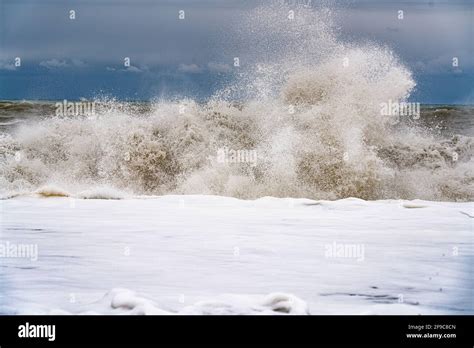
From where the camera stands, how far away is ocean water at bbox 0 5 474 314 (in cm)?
614

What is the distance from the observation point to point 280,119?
27.7ft

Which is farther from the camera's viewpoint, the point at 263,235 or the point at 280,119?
the point at 280,119

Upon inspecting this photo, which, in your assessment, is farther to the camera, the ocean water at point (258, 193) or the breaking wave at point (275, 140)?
the breaking wave at point (275, 140)

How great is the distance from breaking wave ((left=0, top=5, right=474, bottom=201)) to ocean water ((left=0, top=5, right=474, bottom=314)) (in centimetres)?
2

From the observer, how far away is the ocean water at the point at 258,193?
6.14 metres

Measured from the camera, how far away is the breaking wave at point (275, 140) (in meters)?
8.09

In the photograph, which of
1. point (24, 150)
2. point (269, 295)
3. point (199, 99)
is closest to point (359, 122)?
point (199, 99)

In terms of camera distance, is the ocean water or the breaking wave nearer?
the ocean water

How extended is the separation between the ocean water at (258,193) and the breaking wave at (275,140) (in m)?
0.02

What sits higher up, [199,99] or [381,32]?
[381,32]
